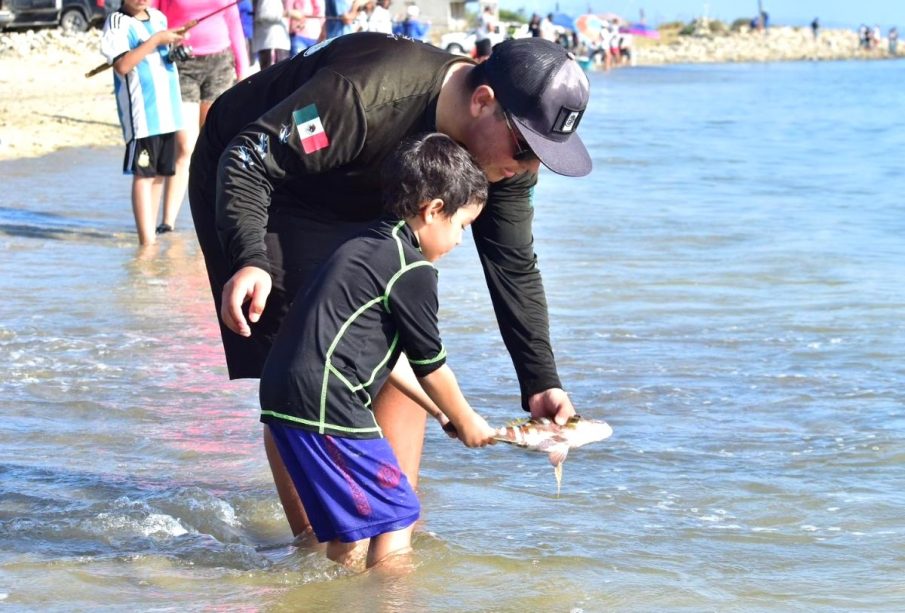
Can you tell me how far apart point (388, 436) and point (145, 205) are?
4.88 m

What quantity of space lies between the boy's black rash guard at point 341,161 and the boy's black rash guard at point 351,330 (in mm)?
190

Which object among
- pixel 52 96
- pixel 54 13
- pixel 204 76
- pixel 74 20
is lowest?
pixel 74 20

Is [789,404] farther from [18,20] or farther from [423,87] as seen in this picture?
[18,20]

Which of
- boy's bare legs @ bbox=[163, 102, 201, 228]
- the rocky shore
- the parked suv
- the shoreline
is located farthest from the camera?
the rocky shore

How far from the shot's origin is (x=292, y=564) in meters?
3.66

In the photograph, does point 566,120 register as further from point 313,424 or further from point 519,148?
point 313,424

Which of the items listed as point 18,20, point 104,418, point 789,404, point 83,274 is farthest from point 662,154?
point 18,20

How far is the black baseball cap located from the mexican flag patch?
41cm

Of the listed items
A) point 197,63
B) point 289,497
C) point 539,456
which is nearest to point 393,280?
point 289,497

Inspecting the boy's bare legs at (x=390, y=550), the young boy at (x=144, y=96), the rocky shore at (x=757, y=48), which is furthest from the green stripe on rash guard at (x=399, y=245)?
the rocky shore at (x=757, y=48)

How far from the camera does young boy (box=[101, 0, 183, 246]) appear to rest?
8.11 m

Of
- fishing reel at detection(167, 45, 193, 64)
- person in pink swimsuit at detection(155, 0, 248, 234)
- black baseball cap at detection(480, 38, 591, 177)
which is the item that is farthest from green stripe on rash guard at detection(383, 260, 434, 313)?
person in pink swimsuit at detection(155, 0, 248, 234)

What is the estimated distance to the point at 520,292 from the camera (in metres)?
3.85

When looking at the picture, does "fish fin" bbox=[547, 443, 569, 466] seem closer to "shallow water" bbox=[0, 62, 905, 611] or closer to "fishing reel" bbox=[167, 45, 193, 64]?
"shallow water" bbox=[0, 62, 905, 611]
